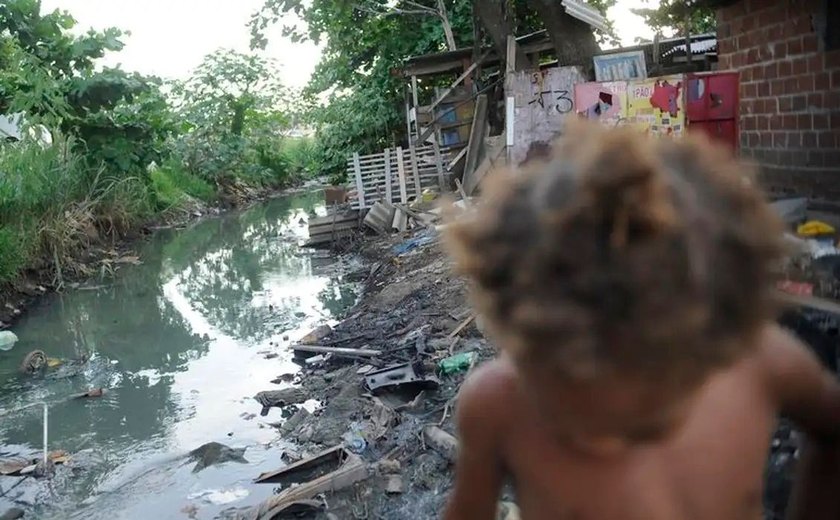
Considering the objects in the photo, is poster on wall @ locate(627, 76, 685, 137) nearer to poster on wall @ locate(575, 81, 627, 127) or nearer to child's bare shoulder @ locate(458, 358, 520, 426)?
poster on wall @ locate(575, 81, 627, 127)

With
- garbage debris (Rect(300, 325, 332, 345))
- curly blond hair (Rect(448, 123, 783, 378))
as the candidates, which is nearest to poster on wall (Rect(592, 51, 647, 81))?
garbage debris (Rect(300, 325, 332, 345))

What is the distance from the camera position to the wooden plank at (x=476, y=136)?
13250 millimetres

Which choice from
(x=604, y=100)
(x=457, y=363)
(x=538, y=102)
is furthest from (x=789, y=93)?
(x=538, y=102)

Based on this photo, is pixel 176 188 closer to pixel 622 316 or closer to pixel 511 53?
pixel 511 53

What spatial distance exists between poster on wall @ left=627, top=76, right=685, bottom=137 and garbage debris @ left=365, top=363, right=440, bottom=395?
7.78 ft

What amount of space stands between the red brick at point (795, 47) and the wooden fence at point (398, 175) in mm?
9760

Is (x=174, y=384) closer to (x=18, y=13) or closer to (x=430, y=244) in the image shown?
(x=430, y=244)

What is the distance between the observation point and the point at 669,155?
0.82 meters

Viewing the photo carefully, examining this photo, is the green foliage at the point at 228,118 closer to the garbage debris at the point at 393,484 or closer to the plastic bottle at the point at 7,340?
the plastic bottle at the point at 7,340

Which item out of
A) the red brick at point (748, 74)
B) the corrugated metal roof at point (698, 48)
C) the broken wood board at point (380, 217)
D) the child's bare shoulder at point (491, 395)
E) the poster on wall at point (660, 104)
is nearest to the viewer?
the child's bare shoulder at point (491, 395)

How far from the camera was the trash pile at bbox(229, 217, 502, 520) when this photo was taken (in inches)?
174

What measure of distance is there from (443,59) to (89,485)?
1010cm

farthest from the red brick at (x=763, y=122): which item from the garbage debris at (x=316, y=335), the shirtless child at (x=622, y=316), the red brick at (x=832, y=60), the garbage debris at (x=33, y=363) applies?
the garbage debris at (x=33, y=363)

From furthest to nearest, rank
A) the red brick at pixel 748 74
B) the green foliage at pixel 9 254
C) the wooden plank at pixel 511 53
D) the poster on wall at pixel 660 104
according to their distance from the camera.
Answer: the wooden plank at pixel 511 53
the green foliage at pixel 9 254
the poster on wall at pixel 660 104
the red brick at pixel 748 74
